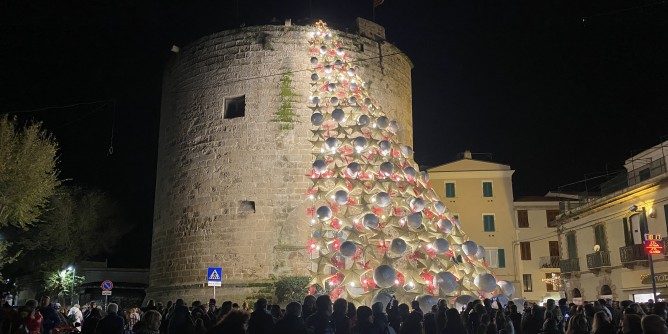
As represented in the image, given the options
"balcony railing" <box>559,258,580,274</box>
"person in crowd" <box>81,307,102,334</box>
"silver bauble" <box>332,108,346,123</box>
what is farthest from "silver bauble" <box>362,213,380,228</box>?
"balcony railing" <box>559,258,580,274</box>

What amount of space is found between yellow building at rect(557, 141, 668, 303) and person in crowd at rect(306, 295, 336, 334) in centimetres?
1643

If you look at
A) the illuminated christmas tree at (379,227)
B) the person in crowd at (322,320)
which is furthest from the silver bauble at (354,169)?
the person in crowd at (322,320)

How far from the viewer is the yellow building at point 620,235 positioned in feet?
64.7

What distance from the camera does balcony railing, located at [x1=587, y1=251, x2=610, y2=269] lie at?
72.9 ft

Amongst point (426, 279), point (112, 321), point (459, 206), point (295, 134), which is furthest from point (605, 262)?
point (112, 321)

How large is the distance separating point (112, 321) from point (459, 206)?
25074 mm

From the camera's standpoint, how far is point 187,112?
708 inches

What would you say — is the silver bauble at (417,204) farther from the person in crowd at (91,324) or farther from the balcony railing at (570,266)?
the balcony railing at (570,266)

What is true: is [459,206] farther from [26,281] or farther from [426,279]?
[26,281]

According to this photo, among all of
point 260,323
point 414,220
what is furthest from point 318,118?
point 260,323

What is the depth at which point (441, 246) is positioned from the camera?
1004cm

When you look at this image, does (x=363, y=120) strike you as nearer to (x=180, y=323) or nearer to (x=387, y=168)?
(x=387, y=168)

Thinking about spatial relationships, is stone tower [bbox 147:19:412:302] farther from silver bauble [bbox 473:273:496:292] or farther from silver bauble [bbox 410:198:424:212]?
silver bauble [bbox 473:273:496:292]

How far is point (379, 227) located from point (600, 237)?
16064 mm
